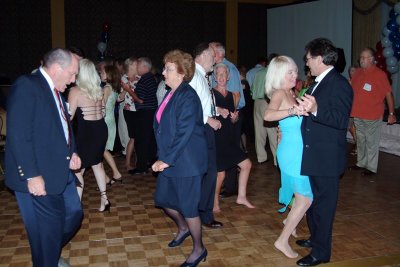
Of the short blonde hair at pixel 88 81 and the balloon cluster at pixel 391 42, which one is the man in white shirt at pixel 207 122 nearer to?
the short blonde hair at pixel 88 81

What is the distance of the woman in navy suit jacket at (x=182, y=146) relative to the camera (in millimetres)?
2865

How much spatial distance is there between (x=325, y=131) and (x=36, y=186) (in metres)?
Answer: 1.82

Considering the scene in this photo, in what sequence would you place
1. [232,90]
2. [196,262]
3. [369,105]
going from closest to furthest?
1. [196,262]
2. [232,90]
3. [369,105]

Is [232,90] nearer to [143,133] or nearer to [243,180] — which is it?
[243,180]

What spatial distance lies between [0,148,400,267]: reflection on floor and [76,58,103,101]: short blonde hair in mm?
1220

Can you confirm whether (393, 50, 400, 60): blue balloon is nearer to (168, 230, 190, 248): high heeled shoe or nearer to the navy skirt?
(168, 230, 190, 248): high heeled shoe

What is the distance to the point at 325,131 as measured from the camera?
287 centimetres

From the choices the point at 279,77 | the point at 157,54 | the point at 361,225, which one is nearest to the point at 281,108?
the point at 279,77

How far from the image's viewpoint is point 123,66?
648cm

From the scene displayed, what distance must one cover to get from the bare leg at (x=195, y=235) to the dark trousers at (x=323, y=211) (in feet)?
2.67

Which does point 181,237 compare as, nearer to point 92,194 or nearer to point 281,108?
point 281,108

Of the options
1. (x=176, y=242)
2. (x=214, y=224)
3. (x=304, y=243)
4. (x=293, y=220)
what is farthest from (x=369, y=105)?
(x=176, y=242)

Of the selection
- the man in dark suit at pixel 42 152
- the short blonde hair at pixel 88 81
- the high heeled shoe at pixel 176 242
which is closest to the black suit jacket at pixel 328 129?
the high heeled shoe at pixel 176 242

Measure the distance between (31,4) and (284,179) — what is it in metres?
9.73
